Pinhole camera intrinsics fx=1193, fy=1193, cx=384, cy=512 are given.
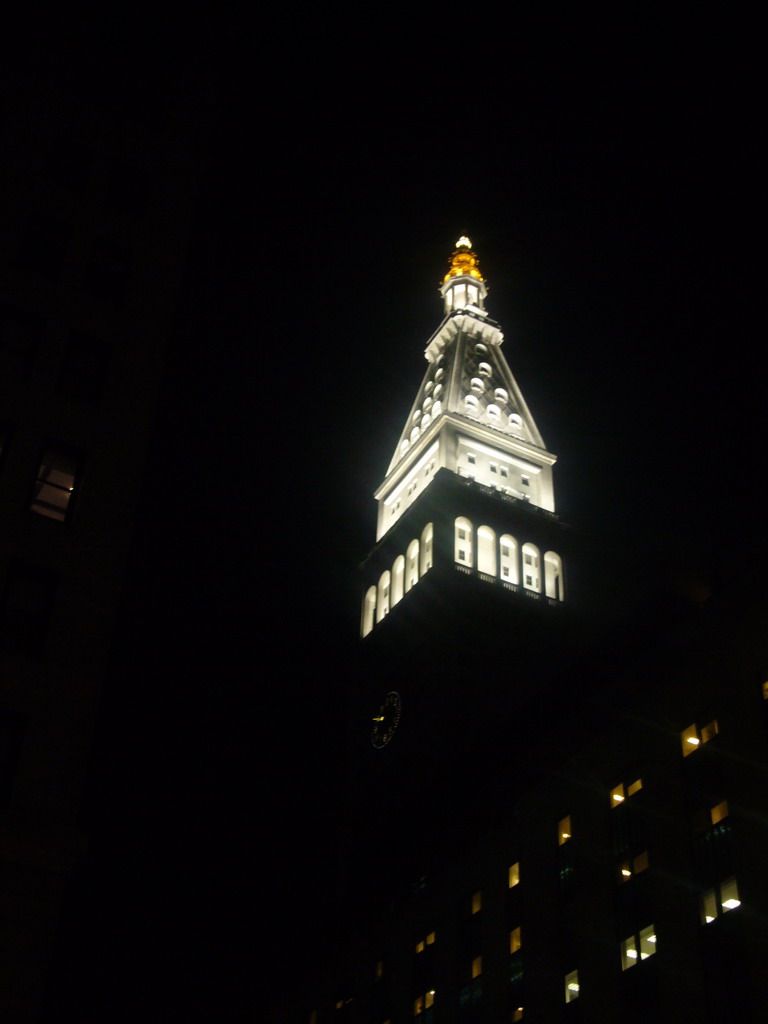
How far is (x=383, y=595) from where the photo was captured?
417 feet

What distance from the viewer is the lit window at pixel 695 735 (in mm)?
58031

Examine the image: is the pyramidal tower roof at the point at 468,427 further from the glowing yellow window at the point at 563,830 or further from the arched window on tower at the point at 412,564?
the glowing yellow window at the point at 563,830

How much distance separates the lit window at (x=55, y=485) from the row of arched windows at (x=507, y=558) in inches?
3338

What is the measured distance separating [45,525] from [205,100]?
1999 centimetres

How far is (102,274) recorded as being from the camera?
128 feet

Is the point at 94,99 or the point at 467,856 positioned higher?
the point at 94,99

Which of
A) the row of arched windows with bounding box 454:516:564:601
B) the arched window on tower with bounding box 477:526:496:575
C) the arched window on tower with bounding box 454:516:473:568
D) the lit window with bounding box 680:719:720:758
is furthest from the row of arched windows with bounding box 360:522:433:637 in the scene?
the lit window with bounding box 680:719:720:758

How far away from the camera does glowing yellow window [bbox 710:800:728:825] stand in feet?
177

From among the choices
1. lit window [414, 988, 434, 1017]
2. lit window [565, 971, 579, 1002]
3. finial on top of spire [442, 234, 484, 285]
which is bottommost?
lit window [565, 971, 579, 1002]

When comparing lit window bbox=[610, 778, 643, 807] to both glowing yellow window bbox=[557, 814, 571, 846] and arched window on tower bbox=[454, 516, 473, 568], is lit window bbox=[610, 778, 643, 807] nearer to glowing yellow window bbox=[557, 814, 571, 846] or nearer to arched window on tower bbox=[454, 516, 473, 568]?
glowing yellow window bbox=[557, 814, 571, 846]

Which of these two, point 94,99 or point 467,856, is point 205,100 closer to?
point 94,99

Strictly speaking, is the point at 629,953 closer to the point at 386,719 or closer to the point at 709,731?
the point at 709,731

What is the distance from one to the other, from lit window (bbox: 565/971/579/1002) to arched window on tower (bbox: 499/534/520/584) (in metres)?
60.8

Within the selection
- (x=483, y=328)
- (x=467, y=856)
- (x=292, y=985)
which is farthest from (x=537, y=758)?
(x=483, y=328)
